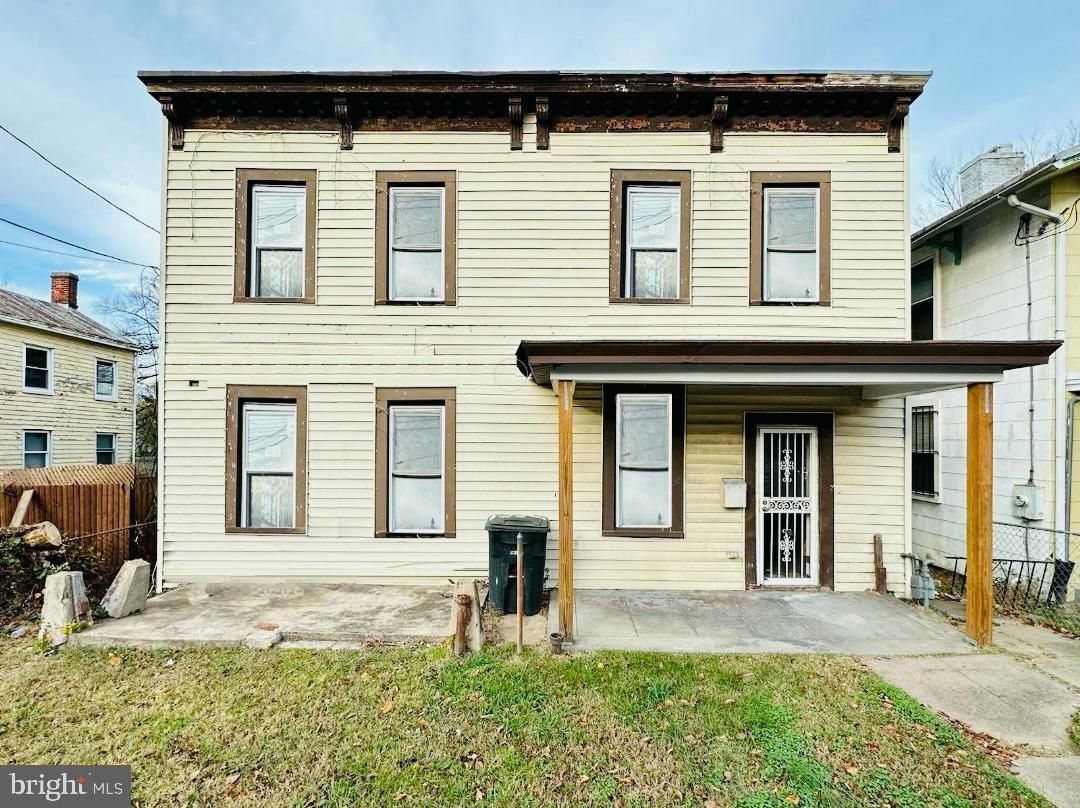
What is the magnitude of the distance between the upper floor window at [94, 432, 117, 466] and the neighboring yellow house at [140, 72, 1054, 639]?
12.7 meters

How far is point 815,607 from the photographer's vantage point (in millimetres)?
5672

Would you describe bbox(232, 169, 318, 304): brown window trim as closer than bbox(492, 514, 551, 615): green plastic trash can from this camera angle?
No

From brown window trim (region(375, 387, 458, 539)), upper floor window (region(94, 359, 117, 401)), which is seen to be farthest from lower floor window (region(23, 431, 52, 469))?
brown window trim (region(375, 387, 458, 539))

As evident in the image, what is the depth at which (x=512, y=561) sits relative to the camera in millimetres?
5406

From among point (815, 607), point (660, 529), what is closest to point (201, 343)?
point (660, 529)

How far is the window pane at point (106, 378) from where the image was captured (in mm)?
15422

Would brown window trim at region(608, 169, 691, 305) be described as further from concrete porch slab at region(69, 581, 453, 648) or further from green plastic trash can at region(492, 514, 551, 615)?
concrete porch slab at region(69, 581, 453, 648)

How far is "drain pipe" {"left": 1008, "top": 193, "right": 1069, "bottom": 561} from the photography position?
6.20m

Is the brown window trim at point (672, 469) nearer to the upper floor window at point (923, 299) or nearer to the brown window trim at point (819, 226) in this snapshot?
the brown window trim at point (819, 226)

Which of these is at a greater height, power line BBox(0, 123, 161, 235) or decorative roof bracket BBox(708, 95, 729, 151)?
power line BBox(0, 123, 161, 235)

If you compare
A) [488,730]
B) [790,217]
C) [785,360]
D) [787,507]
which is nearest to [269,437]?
[488,730]

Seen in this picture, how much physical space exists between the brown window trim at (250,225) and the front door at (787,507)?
6.37 m

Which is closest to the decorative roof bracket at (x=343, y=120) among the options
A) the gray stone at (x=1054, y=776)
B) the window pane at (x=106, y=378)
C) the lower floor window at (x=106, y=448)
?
the gray stone at (x=1054, y=776)

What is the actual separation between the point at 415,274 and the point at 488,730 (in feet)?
17.3
